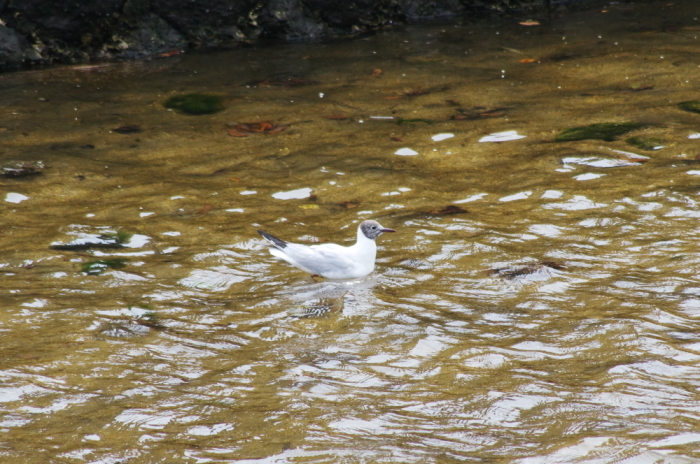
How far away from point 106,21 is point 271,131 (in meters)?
3.75

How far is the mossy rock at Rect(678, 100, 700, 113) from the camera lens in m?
8.14

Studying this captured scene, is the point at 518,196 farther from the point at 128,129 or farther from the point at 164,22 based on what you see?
the point at 164,22

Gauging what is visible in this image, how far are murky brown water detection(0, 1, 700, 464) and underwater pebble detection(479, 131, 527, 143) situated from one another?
8 centimetres

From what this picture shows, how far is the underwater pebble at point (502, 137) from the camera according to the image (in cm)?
791

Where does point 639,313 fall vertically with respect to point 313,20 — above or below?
below

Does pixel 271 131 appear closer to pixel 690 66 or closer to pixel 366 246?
pixel 366 246

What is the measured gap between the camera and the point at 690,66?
30.6 ft

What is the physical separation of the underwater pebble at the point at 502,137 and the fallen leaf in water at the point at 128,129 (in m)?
3.74

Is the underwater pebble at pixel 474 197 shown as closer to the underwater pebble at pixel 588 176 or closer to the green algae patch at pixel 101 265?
the underwater pebble at pixel 588 176

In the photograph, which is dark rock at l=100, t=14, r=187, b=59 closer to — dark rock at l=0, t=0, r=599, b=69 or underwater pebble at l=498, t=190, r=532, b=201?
dark rock at l=0, t=0, r=599, b=69

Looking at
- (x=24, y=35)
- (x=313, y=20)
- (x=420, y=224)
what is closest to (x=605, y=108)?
(x=420, y=224)

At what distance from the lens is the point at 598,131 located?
7.86 metres

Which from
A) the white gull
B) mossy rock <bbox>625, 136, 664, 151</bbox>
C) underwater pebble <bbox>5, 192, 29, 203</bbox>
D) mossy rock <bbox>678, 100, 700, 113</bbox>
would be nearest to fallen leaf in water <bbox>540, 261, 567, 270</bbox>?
the white gull

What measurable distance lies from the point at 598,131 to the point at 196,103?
4585mm
